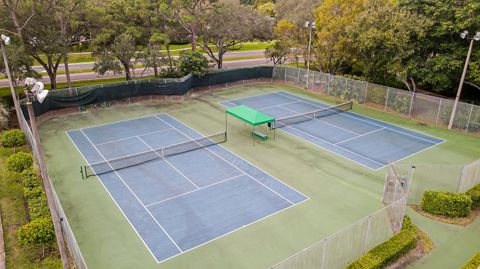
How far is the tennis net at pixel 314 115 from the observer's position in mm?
25453

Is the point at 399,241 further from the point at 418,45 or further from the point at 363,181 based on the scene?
the point at 418,45

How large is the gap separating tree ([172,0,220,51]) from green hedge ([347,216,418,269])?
25157 millimetres

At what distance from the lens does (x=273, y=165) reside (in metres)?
19.5

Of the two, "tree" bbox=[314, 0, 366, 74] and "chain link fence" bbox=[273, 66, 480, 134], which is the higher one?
"tree" bbox=[314, 0, 366, 74]

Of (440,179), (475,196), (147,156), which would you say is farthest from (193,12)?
(475,196)

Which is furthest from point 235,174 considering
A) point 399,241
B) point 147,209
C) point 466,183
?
point 466,183

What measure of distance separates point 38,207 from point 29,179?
272 cm

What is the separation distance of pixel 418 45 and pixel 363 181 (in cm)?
1489

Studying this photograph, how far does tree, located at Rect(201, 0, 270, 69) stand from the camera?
114 ft

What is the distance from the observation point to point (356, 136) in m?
23.5

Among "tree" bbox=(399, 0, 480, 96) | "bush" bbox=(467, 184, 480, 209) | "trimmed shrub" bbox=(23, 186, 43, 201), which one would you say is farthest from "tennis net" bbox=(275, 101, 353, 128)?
"trimmed shrub" bbox=(23, 186, 43, 201)

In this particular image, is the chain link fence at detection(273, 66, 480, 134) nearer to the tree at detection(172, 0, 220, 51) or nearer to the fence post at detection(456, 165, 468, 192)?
the tree at detection(172, 0, 220, 51)

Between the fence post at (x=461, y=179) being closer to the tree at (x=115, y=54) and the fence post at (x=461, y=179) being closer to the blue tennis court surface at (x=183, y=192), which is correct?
the blue tennis court surface at (x=183, y=192)

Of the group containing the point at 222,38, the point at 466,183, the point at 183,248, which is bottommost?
the point at 183,248
